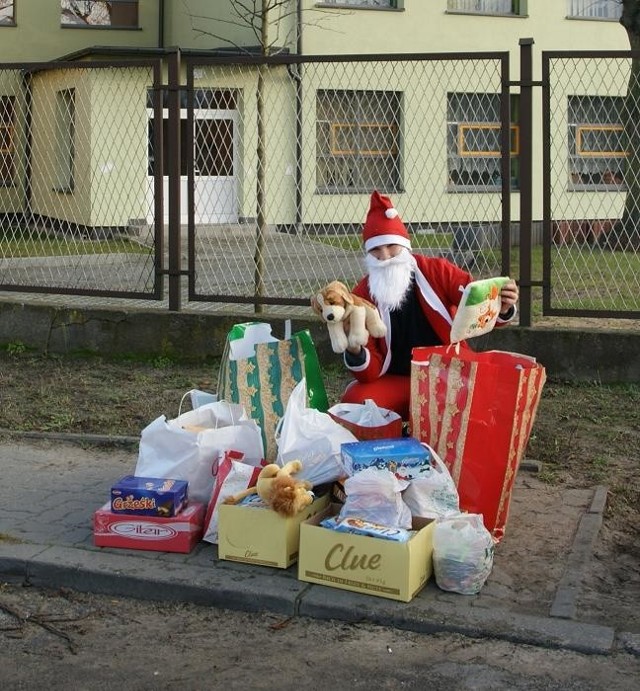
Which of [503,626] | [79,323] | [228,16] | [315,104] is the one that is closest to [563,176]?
[315,104]

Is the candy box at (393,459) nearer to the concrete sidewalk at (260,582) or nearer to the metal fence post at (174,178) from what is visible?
the concrete sidewalk at (260,582)

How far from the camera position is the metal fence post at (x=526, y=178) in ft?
24.8

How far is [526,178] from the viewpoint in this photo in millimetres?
7629

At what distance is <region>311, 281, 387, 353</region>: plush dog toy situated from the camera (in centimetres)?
489

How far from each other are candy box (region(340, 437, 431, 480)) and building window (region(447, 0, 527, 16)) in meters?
20.8

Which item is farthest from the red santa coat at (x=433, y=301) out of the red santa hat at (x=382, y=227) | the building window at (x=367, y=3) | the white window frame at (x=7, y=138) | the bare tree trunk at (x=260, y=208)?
the building window at (x=367, y=3)

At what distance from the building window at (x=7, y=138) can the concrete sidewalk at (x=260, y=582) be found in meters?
4.23

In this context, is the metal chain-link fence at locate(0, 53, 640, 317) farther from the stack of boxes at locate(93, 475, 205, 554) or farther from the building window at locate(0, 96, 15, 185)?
the stack of boxes at locate(93, 475, 205, 554)

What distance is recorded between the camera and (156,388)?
775cm

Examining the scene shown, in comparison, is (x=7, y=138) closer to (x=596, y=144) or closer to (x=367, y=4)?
(x=596, y=144)

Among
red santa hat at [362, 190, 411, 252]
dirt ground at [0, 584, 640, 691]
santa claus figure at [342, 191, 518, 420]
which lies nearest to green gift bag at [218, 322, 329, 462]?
santa claus figure at [342, 191, 518, 420]

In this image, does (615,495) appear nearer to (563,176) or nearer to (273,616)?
(273,616)

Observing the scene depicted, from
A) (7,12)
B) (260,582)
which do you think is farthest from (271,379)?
(7,12)

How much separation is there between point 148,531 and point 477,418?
1455mm
